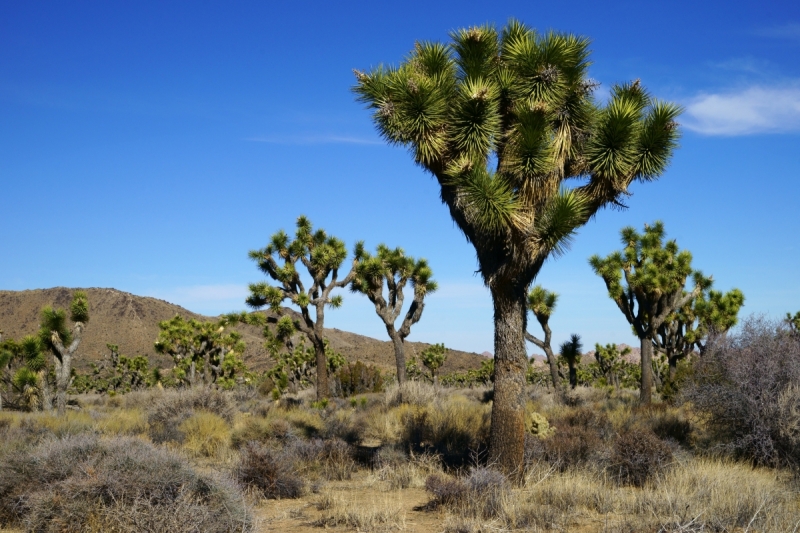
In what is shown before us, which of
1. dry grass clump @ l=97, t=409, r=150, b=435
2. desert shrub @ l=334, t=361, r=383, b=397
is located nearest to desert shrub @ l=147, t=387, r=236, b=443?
dry grass clump @ l=97, t=409, r=150, b=435

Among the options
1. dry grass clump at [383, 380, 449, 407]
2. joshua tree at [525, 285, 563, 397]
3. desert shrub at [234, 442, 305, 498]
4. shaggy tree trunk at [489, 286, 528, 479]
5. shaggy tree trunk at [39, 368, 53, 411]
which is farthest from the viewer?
joshua tree at [525, 285, 563, 397]

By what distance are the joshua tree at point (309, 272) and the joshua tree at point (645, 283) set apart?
9006 millimetres

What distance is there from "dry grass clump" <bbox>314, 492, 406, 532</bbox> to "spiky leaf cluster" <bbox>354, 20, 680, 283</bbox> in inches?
151

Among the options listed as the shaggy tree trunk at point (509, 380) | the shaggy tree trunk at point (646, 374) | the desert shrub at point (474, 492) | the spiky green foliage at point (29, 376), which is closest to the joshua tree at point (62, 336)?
the spiky green foliage at point (29, 376)

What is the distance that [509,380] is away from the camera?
10.3 meters

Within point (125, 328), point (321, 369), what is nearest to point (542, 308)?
point (321, 369)

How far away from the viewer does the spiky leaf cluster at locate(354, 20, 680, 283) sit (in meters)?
9.84

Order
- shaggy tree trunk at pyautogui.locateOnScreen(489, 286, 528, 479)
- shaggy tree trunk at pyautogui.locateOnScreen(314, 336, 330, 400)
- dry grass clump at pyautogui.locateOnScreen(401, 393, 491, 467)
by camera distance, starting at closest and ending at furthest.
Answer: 1. shaggy tree trunk at pyautogui.locateOnScreen(489, 286, 528, 479)
2. dry grass clump at pyautogui.locateOnScreen(401, 393, 491, 467)
3. shaggy tree trunk at pyautogui.locateOnScreen(314, 336, 330, 400)

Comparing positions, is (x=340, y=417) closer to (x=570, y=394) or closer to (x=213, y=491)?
(x=570, y=394)

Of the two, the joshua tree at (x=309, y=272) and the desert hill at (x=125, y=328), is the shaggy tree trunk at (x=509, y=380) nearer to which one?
the joshua tree at (x=309, y=272)

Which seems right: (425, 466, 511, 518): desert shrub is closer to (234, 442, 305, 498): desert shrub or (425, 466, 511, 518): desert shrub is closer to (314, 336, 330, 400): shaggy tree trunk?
(234, 442, 305, 498): desert shrub

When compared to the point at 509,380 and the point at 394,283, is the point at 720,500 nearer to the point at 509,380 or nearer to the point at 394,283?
the point at 509,380

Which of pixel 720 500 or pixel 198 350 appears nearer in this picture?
pixel 720 500

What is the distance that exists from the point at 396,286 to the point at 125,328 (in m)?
64.8
